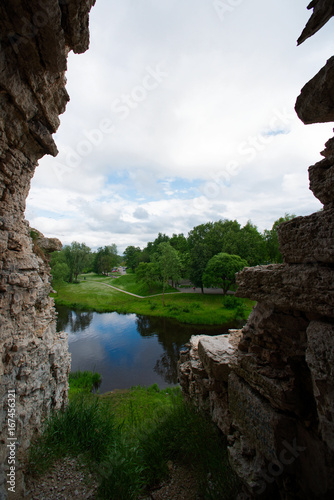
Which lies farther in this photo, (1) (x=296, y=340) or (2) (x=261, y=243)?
(2) (x=261, y=243)

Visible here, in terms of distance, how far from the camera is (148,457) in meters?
5.20

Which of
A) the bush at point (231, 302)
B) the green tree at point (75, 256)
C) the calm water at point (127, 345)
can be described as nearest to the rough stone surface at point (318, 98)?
the calm water at point (127, 345)

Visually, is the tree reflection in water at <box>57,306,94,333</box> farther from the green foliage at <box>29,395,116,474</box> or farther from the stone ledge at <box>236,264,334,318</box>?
the stone ledge at <box>236,264,334,318</box>

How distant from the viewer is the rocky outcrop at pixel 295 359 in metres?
2.62

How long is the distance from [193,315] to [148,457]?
19.4 m

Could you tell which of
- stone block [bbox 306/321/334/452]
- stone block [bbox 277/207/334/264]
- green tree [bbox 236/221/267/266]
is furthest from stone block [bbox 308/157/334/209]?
green tree [bbox 236/221/267/266]

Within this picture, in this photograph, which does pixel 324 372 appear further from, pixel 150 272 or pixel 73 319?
pixel 150 272

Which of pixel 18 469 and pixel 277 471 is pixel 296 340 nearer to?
pixel 277 471

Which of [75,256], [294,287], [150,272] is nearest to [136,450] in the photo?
[294,287]

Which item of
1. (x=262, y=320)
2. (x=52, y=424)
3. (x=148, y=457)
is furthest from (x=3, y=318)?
(x=262, y=320)

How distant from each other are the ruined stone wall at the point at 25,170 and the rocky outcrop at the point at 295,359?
4.07 metres

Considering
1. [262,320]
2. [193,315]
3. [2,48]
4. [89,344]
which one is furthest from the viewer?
[193,315]

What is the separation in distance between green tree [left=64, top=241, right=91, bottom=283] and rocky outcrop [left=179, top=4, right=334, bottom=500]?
56.0 m

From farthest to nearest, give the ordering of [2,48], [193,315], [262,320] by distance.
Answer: [193,315]
[262,320]
[2,48]
